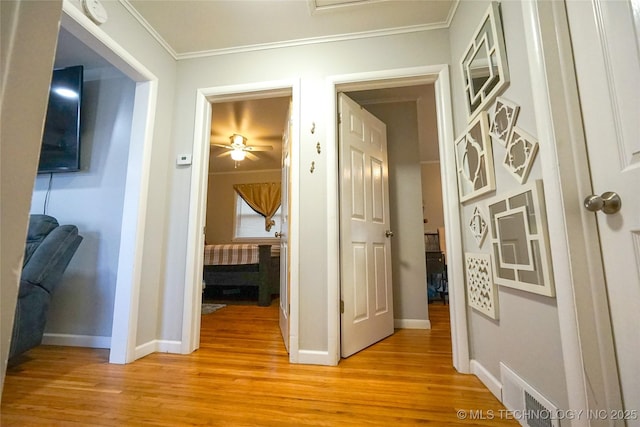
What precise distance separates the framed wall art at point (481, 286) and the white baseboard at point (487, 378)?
314 mm

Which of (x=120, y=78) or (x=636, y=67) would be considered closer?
(x=636, y=67)

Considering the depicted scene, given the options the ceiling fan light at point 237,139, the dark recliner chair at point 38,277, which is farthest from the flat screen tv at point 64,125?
the ceiling fan light at point 237,139

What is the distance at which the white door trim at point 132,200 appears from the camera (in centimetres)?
172

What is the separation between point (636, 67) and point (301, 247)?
164 centimetres

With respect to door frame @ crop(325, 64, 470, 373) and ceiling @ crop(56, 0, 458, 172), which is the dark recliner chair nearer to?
ceiling @ crop(56, 0, 458, 172)

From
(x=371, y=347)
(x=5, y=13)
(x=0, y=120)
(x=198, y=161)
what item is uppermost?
(x=198, y=161)

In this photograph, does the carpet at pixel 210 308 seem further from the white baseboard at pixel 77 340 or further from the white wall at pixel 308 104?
the white wall at pixel 308 104

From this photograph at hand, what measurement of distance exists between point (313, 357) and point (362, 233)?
3.09ft

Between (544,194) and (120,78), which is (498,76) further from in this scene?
(120,78)

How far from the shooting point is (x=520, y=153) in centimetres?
106

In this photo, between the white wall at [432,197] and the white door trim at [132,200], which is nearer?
the white door trim at [132,200]

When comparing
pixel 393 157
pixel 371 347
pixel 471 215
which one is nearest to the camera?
pixel 471 215

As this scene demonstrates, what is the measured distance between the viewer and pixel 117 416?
3.81ft

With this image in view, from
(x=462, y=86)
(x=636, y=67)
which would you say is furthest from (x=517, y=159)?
(x=462, y=86)
